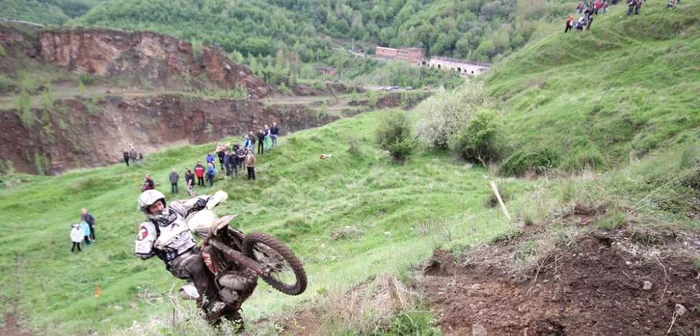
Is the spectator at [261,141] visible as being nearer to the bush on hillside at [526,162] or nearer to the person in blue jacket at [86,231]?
the person in blue jacket at [86,231]

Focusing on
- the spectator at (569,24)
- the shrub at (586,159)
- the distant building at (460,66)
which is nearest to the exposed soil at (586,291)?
the shrub at (586,159)

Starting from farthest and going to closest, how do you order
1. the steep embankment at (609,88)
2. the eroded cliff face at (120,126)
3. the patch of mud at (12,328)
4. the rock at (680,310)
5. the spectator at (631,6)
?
the eroded cliff face at (120,126)
the spectator at (631,6)
the steep embankment at (609,88)
the patch of mud at (12,328)
the rock at (680,310)

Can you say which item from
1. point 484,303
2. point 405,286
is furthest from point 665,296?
point 405,286

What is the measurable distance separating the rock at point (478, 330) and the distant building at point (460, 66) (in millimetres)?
89393

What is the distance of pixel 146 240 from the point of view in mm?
4582

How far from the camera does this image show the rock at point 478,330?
4.14 meters

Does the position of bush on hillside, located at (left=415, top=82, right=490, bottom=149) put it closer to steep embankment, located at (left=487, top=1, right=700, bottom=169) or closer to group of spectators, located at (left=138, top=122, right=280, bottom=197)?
steep embankment, located at (left=487, top=1, right=700, bottom=169)

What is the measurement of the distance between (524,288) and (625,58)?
1109 inches

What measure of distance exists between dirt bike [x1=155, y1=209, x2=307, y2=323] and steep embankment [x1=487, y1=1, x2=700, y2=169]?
1491cm

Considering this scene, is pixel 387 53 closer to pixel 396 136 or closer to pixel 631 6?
pixel 631 6

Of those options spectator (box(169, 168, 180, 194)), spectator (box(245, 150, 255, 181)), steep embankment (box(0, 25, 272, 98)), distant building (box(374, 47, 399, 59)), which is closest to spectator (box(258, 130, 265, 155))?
spectator (box(245, 150, 255, 181))

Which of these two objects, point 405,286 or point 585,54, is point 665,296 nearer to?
point 405,286

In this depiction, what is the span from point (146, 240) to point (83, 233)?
42.2 ft

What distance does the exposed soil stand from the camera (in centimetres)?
399
